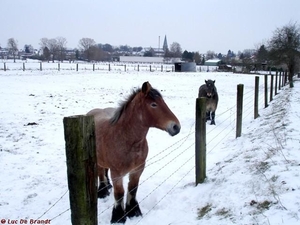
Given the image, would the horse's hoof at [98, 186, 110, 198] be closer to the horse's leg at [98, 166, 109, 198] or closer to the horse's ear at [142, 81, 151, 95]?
the horse's leg at [98, 166, 109, 198]

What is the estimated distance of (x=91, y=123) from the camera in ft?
6.07

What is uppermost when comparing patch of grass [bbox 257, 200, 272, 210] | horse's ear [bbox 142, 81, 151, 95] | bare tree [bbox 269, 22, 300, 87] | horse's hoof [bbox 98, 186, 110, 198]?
bare tree [bbox 269, 22, 300, 87]

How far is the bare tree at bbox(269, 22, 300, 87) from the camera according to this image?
1894 centimetres

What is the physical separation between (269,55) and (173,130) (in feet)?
70.2

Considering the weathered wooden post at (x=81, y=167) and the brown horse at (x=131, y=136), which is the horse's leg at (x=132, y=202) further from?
the weathered wooden post at (x=81, y=167)

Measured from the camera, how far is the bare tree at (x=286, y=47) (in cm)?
1894

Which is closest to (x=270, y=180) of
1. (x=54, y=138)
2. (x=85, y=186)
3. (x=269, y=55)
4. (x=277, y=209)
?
(x=277, y=209)

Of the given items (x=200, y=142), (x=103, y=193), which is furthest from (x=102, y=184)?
(x=200, y=142)

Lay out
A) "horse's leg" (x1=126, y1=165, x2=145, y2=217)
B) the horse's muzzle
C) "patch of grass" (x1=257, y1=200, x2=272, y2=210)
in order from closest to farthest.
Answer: "patch of grass" (x1=257, y1=200, x2=272, y2=210)
the horse's muzzle
"horse's leg" (x1=126, y1=165, x2=145, y2=217)

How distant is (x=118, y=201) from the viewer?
141 inches

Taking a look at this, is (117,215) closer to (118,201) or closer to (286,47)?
(118,201)

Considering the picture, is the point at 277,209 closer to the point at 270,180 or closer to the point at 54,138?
the point at 270,180

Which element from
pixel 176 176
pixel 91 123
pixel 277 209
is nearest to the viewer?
pixel 91 123

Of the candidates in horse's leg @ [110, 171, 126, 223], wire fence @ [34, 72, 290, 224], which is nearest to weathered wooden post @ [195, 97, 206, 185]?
wire fence @ [34, 72, 290, 224]
